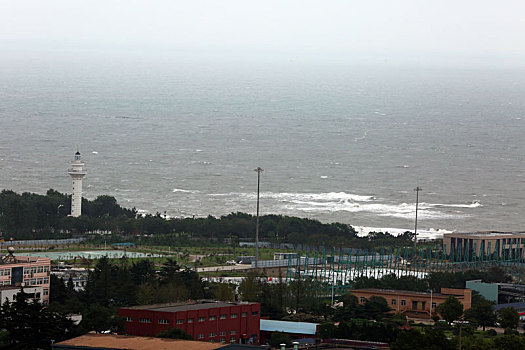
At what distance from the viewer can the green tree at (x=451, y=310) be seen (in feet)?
132

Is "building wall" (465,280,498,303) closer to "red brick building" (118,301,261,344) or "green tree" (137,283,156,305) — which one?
"green tree" (137,283,156,305)

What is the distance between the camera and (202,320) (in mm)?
34656

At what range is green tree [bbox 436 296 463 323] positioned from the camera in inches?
1582

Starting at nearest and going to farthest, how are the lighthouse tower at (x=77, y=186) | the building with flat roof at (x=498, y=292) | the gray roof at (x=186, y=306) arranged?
the gray roof at (x=186, y=306) → the building with flat roof at (x=498, y=292) → the lighthouse tower at (x=77, y=186)

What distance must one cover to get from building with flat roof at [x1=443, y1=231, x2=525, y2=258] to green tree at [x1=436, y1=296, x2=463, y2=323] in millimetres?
17697

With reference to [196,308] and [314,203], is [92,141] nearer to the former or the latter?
[314,203]

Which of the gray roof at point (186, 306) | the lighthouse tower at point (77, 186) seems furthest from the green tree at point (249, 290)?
the lighthouse tower at point (77, 186)

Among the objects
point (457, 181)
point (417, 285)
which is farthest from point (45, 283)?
point (457, 181)

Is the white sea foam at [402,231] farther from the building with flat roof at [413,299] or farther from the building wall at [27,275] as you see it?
the building wall at [27,275]

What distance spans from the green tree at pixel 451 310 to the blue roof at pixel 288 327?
→ 4284mm

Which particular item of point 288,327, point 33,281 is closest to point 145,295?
point 33,281

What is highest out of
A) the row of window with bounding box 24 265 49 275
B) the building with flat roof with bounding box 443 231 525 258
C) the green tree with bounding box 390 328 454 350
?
the building with flat roof with bounding box 443 231 525 258

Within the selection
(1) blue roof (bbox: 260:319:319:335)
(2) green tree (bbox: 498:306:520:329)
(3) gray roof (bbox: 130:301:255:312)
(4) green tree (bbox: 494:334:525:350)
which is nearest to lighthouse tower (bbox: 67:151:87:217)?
(1) blue roof (bbox: 260:319:319:335)

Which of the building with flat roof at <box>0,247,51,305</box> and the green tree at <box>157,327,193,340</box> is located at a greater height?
the building with flat roof at <box>0,247,51,305</box>
